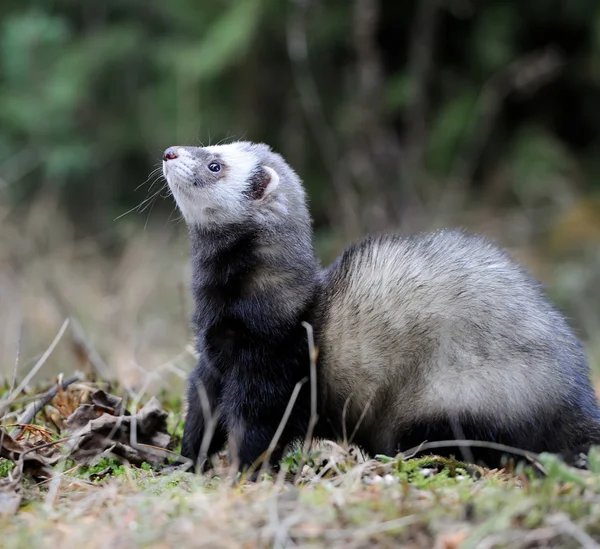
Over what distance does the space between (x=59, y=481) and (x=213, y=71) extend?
6629mm

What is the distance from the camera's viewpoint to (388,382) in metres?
3.69

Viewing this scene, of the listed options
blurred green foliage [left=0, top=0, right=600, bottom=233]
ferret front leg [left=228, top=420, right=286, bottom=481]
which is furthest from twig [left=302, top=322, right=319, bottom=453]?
blurred green foliage [left=0, top=0, right=600, bottom=233]

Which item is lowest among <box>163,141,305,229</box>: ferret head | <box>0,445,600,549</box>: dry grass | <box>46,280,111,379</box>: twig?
<box>46,280,111,379</box>: twig

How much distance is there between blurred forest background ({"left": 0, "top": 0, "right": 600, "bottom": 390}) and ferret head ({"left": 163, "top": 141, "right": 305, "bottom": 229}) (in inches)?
137

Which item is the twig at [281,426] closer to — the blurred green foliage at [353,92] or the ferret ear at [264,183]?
the ferret ear at [264,183]

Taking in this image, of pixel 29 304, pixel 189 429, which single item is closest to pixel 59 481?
pixel 189 429

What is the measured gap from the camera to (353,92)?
8.84 metres

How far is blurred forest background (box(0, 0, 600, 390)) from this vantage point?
26.8 feet

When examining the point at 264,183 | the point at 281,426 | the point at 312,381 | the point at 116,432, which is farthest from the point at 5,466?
the point at 264,183

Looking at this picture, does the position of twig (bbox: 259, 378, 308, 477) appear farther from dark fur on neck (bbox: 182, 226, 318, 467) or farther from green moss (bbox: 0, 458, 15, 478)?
green moss (bbox: 0, 458, 15, 478)

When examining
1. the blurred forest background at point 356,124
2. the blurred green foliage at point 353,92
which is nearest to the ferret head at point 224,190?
the blurred forest background at point 356,124

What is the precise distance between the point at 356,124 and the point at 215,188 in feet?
15.2

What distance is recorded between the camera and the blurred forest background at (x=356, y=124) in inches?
322

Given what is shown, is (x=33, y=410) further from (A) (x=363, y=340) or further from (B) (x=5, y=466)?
(A) (x=363, y=340)
